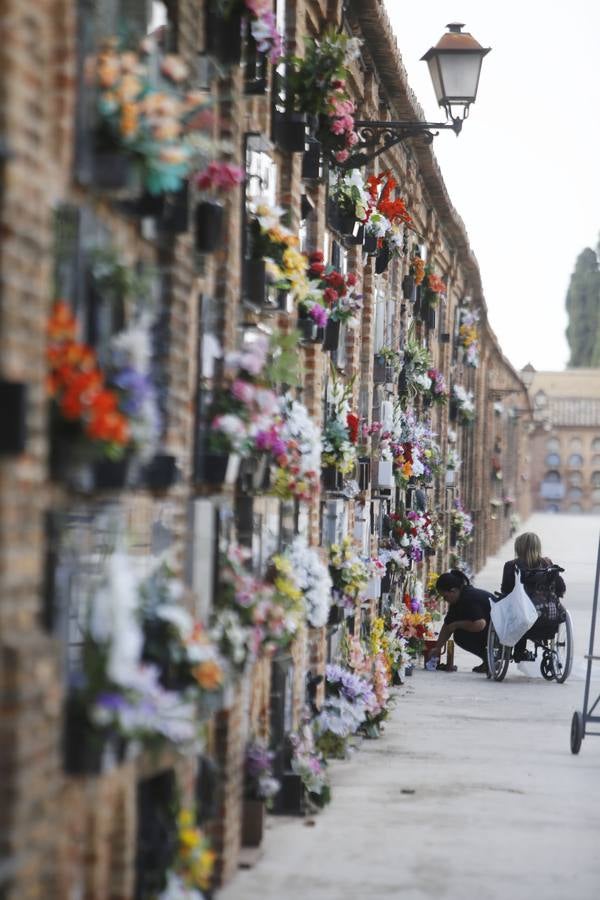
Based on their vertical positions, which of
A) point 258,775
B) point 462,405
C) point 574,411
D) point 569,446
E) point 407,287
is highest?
point 574,411

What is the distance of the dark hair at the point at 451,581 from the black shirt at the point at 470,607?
11 cm

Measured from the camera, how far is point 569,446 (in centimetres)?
11331

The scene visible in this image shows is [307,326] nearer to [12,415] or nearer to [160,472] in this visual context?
[160,472]

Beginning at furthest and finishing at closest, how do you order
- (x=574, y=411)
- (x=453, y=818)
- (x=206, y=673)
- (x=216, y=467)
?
(x=574, y=411)
(x=453, y=818)
(x=216, y=467)
(x=206, y=673)

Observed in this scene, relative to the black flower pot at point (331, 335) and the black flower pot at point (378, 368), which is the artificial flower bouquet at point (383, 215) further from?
the black flower pot at point (331, 335)

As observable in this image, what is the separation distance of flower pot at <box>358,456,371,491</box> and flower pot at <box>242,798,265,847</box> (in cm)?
659

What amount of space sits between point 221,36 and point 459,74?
15.6 feet

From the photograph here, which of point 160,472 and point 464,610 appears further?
point 464,610

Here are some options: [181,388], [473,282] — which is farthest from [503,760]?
[473,282]

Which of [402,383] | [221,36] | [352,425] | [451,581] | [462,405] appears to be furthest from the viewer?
[462,405]

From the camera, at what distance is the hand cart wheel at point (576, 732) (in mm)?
12955

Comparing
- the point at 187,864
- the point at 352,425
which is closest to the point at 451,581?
the point at 352,425

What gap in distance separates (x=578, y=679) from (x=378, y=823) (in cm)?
953

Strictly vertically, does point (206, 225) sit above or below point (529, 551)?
above
